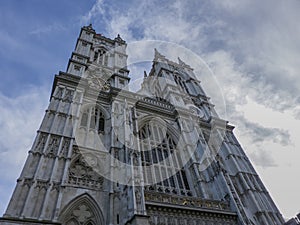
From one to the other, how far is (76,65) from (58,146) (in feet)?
32.3

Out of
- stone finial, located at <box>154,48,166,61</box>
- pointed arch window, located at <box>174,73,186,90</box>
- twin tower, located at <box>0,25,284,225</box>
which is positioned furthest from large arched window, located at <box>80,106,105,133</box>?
stone finial, located at <box>154,48,166,61</box>

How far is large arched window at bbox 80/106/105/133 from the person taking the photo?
48.4 feet

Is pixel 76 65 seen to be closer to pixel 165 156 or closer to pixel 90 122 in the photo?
pixel 90 122

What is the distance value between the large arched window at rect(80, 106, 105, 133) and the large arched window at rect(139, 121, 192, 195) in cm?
312

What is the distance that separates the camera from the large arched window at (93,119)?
1476 centimetres

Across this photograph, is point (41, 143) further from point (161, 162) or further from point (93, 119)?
point (161, 162)

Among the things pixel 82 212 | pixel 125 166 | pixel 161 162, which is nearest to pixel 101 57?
pixel 161 162

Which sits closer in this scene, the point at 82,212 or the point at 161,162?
the point at 82,212

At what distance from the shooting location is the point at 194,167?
1472cm

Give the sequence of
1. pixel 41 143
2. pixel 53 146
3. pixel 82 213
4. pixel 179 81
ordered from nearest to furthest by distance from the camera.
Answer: pixel 82 213 → pixel 41 143 → pixel 53 146 → pixel 179 81

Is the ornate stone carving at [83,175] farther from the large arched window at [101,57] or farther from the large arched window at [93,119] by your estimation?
the large arched window at [101,57]

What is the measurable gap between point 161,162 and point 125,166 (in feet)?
13.6

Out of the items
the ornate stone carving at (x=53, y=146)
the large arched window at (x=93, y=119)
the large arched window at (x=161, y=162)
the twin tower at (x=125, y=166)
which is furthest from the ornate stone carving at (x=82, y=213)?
the large arched window at (x=93, y=119)

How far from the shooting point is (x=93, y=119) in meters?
15.5
